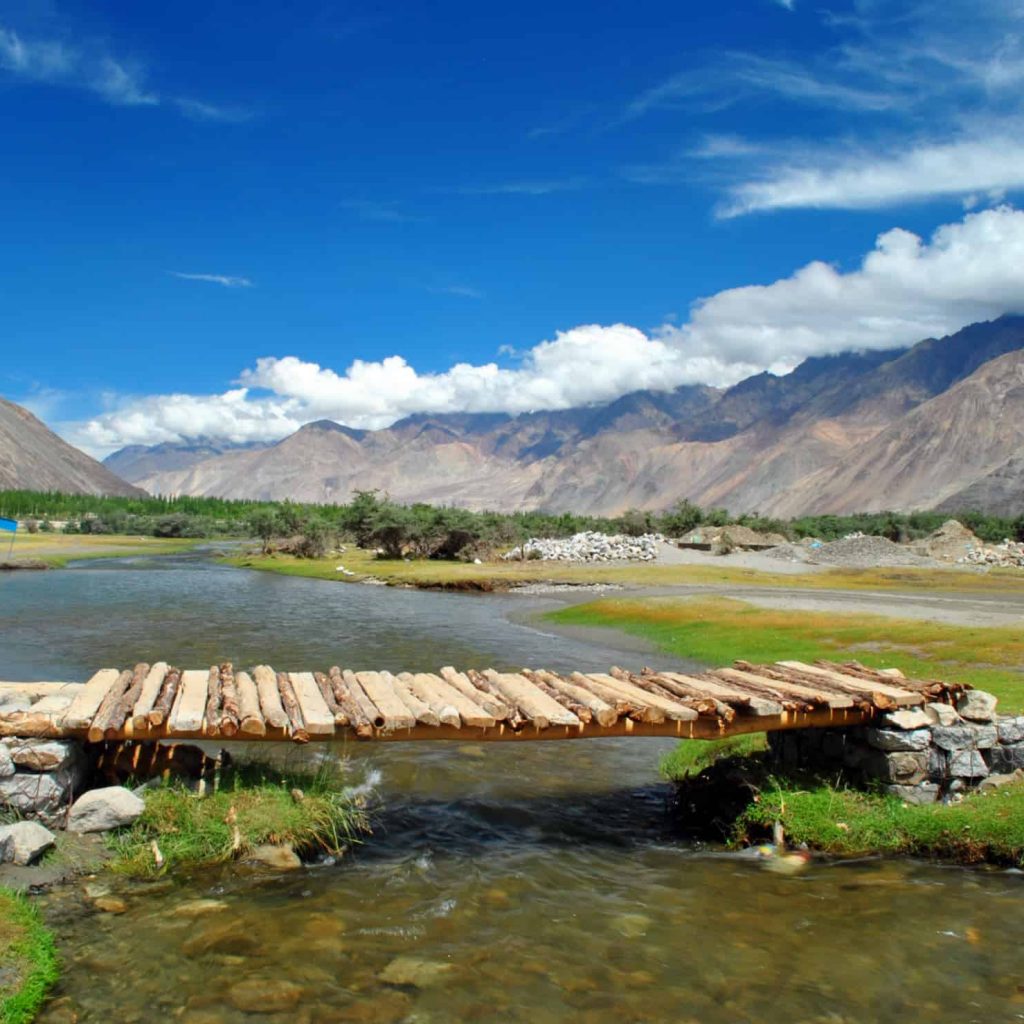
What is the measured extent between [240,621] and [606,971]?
2928cm

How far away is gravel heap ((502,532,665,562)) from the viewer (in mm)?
75250

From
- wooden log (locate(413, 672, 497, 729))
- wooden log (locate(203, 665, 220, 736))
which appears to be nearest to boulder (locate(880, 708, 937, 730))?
wooden log (locate(413, 672, 497, 729))

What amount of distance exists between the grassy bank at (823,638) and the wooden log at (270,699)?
11.0 metres

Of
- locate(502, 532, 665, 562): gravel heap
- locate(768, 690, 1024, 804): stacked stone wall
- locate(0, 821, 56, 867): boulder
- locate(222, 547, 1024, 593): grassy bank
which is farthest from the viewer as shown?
locate(502, 532, 665, 562): gravel heap

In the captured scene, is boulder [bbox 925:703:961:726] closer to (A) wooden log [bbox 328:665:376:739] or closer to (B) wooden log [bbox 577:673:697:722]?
(B) wooden log [bbox 577:673:697:722]

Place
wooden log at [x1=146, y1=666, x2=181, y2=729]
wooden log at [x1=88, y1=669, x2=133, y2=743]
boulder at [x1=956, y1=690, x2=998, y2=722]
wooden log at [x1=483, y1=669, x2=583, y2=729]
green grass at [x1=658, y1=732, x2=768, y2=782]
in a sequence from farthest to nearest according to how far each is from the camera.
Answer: green grass at [x1=658, y1=732, x2=768, y2=782] < boulder at [x1=956, y1=690, x2=998, y2=722] < wooden log at [x1=483, y1=669, x2=583, y2=729] < wooden log at [x1=146, y1=666, x2=181, y2=729] < wooden log at [x1=88, y1=669, x2=133, y2=743]

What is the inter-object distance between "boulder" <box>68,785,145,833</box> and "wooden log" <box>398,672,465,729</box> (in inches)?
138

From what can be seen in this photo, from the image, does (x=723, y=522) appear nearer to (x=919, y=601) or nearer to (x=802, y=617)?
(x=919, y=601)

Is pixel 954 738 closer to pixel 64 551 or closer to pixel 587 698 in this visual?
pixel 587 698

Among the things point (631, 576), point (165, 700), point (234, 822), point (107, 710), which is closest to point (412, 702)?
point (234, 822)

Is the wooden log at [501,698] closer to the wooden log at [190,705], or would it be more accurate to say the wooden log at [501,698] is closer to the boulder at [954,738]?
the wooden log at [190,705]

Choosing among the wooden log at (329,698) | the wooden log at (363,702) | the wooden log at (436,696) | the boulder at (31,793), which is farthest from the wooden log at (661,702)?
the boulder at (31,793)

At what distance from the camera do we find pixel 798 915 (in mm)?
8961

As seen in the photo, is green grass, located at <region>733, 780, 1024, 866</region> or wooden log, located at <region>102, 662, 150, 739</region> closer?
wooden log, located at <region>102, 662, 150, 739</region>
